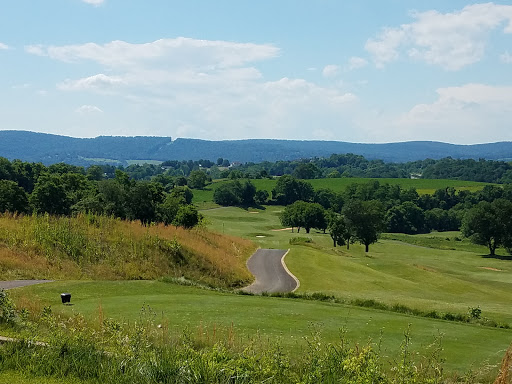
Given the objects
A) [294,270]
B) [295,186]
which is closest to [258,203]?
[295,186]

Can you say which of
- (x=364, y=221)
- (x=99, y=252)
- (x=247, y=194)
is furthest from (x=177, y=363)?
(x=247, y=194)

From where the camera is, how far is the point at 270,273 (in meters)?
45.3

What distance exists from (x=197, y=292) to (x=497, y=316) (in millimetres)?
18110

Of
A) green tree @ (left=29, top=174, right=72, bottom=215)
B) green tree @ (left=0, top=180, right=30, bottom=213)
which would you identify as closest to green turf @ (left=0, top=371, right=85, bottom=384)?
green tree @ (left=0, top=180, right=30, bottom=213)

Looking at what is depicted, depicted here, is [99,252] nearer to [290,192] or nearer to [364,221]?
[364,221]

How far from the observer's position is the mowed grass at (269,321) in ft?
47.5

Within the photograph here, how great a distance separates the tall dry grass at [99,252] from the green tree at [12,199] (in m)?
50.0

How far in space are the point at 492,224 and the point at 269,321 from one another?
→ 94.0 m

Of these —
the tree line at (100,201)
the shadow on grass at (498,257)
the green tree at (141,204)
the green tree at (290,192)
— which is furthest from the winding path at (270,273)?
the green tree at (290,192)

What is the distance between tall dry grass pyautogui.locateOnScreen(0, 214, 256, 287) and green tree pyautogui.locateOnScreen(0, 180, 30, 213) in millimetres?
49972

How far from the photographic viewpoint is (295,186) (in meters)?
182

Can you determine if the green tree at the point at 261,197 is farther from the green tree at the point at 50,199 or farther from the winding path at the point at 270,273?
the winding path at the point at 270,273

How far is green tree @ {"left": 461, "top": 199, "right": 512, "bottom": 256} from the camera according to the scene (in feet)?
320

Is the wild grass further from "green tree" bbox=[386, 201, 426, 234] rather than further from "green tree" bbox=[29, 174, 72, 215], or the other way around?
"green tree" bbox=[386, 201, 426, 234]
